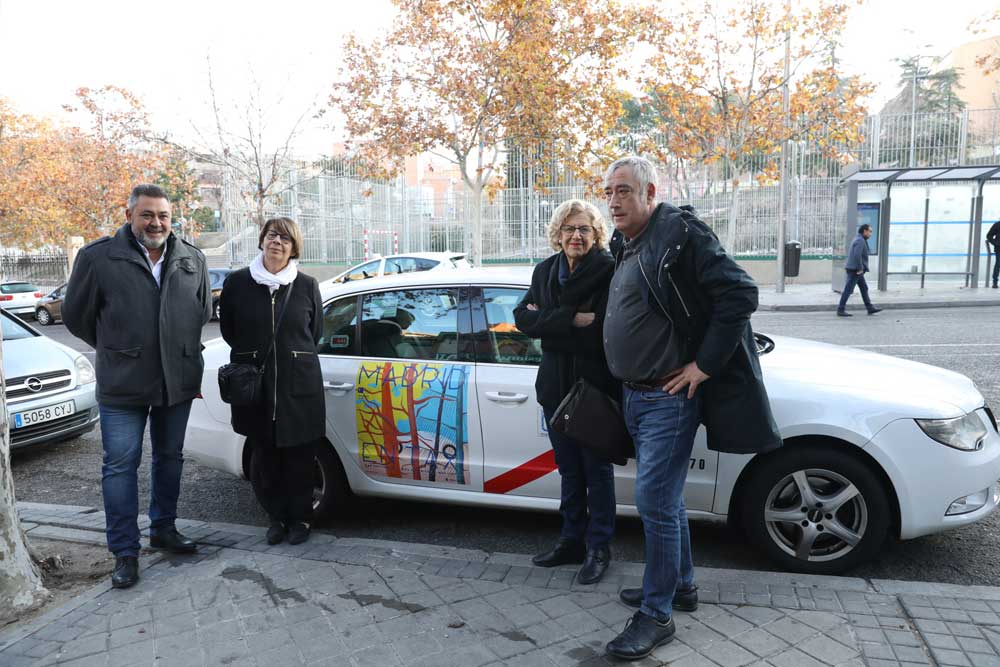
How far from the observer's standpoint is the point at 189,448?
4.76 m

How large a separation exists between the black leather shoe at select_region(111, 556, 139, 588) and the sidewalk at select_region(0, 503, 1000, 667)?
0.15 ft

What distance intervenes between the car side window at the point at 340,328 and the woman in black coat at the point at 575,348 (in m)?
1.27

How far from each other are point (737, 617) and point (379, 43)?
20.0 m

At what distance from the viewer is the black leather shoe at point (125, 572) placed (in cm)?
358

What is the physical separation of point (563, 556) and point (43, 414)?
15.0ft

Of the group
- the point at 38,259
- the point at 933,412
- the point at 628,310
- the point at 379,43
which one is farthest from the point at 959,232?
the point at 38,259

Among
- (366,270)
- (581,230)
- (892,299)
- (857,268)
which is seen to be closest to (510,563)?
(581,230)

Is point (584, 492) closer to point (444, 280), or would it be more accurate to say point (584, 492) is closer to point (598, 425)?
point (598, 425)

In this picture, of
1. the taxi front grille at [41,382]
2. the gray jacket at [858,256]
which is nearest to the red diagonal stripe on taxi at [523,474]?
the taxi front grille at [41,382]

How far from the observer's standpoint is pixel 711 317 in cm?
276

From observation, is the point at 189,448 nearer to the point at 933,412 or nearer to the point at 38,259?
the point at 933,412

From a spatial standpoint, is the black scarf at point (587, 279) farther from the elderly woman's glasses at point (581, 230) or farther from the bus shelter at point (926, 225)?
the bus shelter at point (926, 225)

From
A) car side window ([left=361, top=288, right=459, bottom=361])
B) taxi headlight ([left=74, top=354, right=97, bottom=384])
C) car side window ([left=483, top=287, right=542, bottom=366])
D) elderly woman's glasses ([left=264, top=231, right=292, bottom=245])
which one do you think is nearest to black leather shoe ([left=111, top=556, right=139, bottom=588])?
car side window ([left=361, top=288, right=459, bottom=361])

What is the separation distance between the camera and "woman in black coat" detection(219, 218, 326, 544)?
3959 mm
